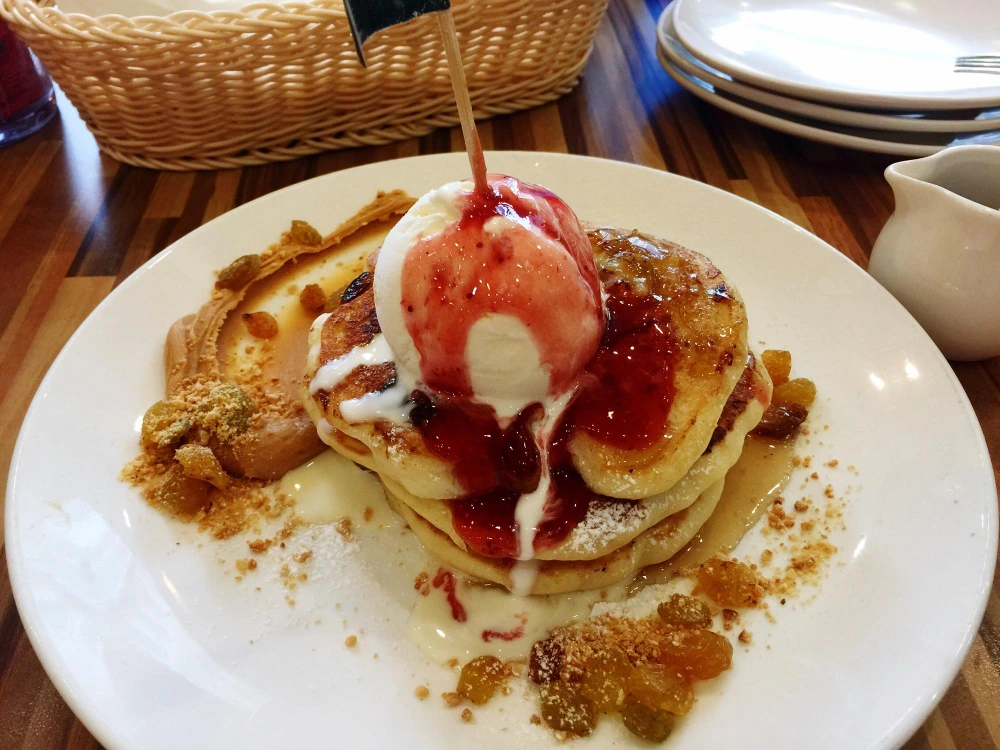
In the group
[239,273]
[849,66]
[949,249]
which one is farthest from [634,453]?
[849,66]

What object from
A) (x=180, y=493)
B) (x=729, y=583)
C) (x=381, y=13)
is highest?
(x=381, y=13)

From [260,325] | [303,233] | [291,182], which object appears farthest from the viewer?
[291,182]

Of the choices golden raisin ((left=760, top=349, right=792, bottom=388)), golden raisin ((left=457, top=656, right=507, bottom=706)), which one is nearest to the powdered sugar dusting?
golden raisin ((left=457, top=656, right=507, bottom=706))

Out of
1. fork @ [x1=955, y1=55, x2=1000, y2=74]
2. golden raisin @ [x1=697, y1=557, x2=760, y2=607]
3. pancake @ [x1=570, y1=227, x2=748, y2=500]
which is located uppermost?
pancake @ [x1=570, y1=227, x2=748, y2=500]

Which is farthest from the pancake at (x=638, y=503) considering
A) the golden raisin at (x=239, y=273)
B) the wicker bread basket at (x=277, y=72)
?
the wicker bread basket at (x=277, y=72)

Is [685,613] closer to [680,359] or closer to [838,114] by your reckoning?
[680,359]

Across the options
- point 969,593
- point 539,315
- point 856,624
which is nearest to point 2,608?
point 539,315

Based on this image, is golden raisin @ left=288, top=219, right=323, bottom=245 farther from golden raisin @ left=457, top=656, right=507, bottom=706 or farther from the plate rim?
the plate rim
